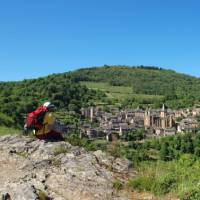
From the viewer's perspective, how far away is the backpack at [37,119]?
1145 cm

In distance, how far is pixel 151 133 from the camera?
4033 inches

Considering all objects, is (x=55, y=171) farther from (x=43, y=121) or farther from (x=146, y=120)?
(x=146, y=120)

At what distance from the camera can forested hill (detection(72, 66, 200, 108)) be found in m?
138

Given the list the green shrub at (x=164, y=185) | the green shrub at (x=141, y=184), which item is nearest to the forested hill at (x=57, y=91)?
the green shrub at (x=141, y=184)

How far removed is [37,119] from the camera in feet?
37.7

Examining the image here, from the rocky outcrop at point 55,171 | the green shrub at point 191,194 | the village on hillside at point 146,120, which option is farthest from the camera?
the village on hillside at point 146,120

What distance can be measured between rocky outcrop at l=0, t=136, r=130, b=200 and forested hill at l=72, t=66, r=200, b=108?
119128 millimetres

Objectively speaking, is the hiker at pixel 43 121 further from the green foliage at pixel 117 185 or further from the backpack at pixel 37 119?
the green foliage at pixel 117 185

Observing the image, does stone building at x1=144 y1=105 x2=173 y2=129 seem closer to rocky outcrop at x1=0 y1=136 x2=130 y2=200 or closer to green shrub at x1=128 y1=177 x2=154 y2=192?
rocky outcrop at x1=0 y1=136 x2=130 y2=200

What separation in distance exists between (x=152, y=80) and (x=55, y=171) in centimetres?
15216

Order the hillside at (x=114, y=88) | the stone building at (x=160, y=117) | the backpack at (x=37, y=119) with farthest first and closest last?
the stone building at (x=160, y=117), the hillside at (x=114, y=88), the backpack at (x=37, y=119)

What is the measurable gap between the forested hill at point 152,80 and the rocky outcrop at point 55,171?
4690 inches

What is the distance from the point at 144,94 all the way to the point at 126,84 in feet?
41.8

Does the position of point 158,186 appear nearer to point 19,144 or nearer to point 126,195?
point 126,195
